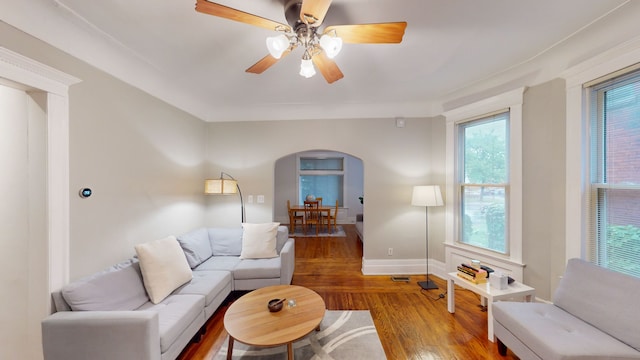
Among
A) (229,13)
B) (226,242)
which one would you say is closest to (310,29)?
(229,13)

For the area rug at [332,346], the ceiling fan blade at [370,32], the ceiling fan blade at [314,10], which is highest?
the ceiling fan blade at [370,32]

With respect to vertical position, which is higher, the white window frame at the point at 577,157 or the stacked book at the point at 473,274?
the white window frame at the point at 577,157

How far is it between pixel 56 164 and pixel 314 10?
207 centimetres

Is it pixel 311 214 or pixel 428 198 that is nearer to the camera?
pixel 428 198

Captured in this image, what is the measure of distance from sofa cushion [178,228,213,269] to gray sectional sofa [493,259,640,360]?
10.3 feet

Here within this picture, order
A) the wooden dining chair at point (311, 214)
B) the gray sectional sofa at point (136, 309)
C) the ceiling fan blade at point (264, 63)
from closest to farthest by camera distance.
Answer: the gray sectional sofa at point (136, 309) < the ceiling fan blade at point (264, 63) < the wooden dining chair at point (311, 214)

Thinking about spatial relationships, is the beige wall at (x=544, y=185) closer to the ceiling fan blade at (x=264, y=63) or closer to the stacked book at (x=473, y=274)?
the stacked book at (x=473, y=274)

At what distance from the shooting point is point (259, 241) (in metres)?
2.97

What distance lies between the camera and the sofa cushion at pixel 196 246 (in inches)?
105

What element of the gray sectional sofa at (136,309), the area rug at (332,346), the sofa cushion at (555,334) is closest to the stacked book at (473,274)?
the sofa cushion at (555,334)

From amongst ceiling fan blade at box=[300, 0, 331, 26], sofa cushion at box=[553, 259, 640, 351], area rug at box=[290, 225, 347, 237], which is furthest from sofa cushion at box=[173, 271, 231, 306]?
area rug at box=[290, 225, 347, 237]

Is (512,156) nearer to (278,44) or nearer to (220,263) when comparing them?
(278,44)

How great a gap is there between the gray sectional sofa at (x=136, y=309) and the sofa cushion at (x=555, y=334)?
2178 millimetres

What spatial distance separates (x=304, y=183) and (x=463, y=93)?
5686 millimetres
